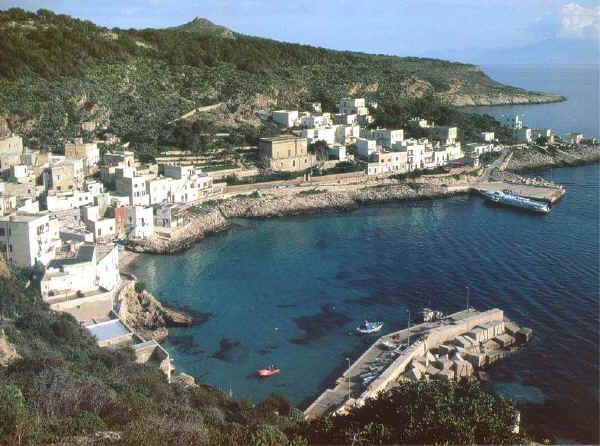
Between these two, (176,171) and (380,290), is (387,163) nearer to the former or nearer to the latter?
(176,171)

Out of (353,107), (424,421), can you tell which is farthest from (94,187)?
(353,107)

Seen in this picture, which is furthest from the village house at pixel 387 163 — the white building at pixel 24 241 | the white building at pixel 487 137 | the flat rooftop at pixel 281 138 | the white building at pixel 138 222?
the white building at pixel 24 241

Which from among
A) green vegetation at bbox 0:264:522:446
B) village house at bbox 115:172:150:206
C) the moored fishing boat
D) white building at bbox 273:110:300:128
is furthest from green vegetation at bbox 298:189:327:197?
green vegetation at bbox 0:264:522:446

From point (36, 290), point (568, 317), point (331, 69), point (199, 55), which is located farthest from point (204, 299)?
point (331, 69)

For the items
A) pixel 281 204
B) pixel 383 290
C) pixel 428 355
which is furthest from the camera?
pixel 281 204

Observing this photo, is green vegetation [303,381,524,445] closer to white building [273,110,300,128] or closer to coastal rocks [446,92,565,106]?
white building [273,110,300,128]

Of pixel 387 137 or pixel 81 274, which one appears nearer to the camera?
pixel 81 274
